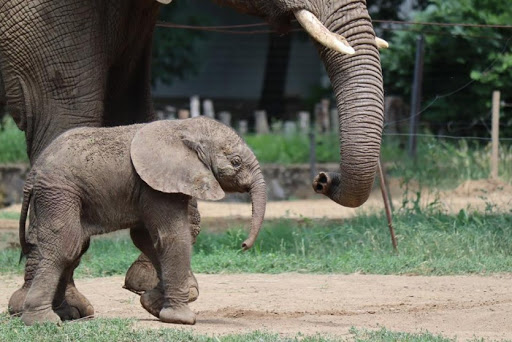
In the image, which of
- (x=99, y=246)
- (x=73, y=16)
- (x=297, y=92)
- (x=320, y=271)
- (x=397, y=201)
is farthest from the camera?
(x=297, y=92)

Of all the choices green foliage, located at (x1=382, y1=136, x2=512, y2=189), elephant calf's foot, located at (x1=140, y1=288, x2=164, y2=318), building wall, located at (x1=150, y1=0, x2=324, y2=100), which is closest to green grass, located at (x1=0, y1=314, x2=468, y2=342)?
elephant calf's foot, located at (x1=140, y1=288, x2=164, y2=318)

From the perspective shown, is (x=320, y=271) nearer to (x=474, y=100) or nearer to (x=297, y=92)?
(x=474, y=100)

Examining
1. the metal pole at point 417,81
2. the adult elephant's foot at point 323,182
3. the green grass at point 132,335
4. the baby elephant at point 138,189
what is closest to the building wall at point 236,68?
the metal pole at point 417,81

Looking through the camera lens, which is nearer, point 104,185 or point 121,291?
point 104,185

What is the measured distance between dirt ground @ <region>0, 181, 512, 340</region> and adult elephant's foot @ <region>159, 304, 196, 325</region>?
0.06 meters

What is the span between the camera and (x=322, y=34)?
22.0 feet

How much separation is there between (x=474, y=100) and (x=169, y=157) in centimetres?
1330

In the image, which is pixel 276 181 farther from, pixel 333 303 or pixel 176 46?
pixel 333 303

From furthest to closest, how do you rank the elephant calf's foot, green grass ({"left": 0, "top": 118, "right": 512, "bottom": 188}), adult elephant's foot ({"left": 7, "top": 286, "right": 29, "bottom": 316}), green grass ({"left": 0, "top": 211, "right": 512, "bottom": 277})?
green grass ({"left": 0, "top": 118, "right": 512, "bottom": 188})
green grass ({"left": 0, "top": 211, "right": 512, "bottom": 277})
adult elephant's foot ({"left": 7, "top": 286, "right": 29, "bottom": 316})
the elephant calf's foot

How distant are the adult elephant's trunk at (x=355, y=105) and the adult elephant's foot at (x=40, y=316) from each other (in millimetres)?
1689

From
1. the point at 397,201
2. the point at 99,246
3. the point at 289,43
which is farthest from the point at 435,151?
the point at 289,43

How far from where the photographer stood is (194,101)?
20953 mm

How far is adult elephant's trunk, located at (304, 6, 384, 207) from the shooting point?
646 cm

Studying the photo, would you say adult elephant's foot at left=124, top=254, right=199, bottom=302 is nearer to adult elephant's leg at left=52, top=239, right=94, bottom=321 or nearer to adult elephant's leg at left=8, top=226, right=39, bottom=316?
adult elephant's leg at left=52, top=239, right=94, bottom=321
